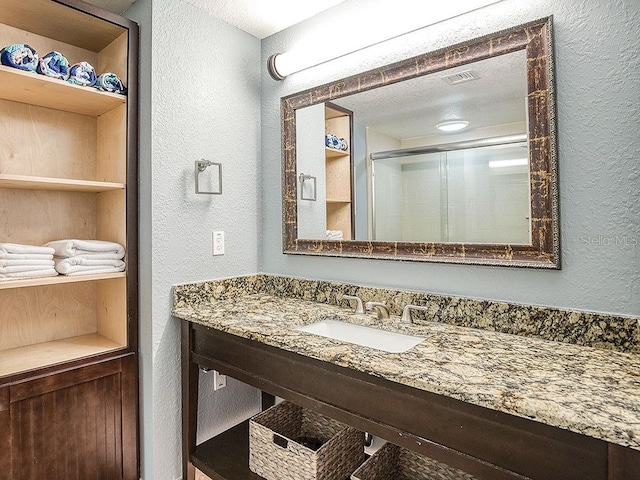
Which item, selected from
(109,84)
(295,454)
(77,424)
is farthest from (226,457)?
(109,84)

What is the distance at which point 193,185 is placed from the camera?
6.00ft

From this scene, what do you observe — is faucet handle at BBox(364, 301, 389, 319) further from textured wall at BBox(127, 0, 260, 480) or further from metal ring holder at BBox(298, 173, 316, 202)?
textured wall at BBox(127, 0, 260, 480)

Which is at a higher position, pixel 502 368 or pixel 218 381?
pixel 502 368

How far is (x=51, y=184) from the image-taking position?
1.57 m

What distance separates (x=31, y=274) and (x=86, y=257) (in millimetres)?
198

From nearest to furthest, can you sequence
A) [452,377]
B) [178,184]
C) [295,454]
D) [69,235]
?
[452,377], [295,454], [178,184], [69,235]

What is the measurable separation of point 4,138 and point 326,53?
4.70 ft

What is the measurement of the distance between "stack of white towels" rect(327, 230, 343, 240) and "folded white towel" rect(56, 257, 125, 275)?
95 centimetres

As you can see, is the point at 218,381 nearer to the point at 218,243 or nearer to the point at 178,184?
the point at 218,243

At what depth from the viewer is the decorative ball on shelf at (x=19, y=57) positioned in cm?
143

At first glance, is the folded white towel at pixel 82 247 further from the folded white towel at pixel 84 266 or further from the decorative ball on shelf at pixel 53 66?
the decorative ball on shelf at pixel 53 66

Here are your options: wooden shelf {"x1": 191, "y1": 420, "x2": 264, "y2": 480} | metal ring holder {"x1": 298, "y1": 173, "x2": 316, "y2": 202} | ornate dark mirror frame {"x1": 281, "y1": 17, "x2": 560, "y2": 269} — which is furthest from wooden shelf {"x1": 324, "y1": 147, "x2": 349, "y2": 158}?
wooden shelf {"x1": 191, "y1": 420, "x2": 264, "y2": 480}

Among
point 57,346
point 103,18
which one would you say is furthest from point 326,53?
point 57,346

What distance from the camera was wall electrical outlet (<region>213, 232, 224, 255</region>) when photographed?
1916mm
